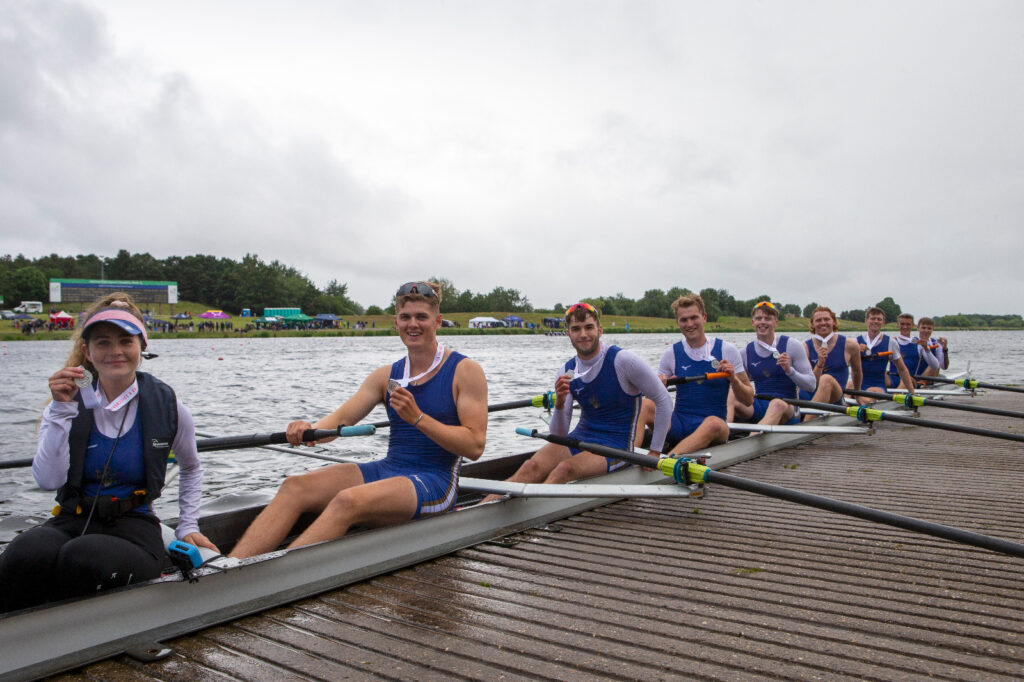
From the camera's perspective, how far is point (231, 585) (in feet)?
10.2

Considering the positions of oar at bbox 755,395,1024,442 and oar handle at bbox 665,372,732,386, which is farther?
oar at bbox 755,395,1024,442

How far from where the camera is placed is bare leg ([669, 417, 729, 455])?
21.6 feet

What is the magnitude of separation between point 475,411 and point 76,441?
184 cm

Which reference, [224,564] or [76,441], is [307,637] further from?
[76,441]

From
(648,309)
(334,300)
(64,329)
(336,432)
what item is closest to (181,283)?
(334,300)

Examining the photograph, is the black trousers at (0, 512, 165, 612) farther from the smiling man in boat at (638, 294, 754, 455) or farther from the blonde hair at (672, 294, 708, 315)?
the blonde hair at (672, 294, 708, 315)

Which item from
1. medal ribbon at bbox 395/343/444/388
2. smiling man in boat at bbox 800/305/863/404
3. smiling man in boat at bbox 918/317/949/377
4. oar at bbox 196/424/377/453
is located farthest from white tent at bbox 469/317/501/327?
medal ribbon at bbox 395/343/444/388

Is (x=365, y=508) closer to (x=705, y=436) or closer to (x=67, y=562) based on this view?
(x=67, y=562)

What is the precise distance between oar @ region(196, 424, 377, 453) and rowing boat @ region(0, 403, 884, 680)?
1.32 ft

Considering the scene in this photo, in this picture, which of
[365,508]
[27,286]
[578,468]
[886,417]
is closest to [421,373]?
[365,508]

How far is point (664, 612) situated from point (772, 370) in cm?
593

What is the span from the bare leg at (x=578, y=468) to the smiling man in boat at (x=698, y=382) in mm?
1389

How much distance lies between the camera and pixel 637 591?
3.50m

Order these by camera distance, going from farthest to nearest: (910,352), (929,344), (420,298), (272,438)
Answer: (929,344) → (910,352) → (272,438) → (420,298)
